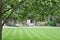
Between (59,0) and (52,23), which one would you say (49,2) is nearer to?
(59,0)

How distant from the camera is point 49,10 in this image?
10.1 meters

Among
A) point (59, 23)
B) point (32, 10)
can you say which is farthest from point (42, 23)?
point (32, 10)

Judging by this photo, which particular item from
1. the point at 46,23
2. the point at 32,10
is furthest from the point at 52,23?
the point at 32,10

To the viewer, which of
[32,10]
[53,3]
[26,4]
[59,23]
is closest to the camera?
[53,3]

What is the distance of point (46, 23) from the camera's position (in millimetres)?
45844

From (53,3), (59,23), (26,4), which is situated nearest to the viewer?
(53,3)

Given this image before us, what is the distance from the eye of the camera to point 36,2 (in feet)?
33.4

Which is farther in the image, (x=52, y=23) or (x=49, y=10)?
(x=52, y=23)

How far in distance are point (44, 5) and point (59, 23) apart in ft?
119

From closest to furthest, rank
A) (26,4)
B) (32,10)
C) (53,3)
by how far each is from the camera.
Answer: (53,3) < (26,4) < (32,10)

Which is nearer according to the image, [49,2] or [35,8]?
[49,2]

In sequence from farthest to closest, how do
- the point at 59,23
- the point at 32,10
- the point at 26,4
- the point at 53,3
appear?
the point at 59,23 → the point at 32,10 → the point at 26,4 → the point at 53,3

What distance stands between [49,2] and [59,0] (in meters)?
0.47

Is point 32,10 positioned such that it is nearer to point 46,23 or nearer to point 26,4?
point 26,4
